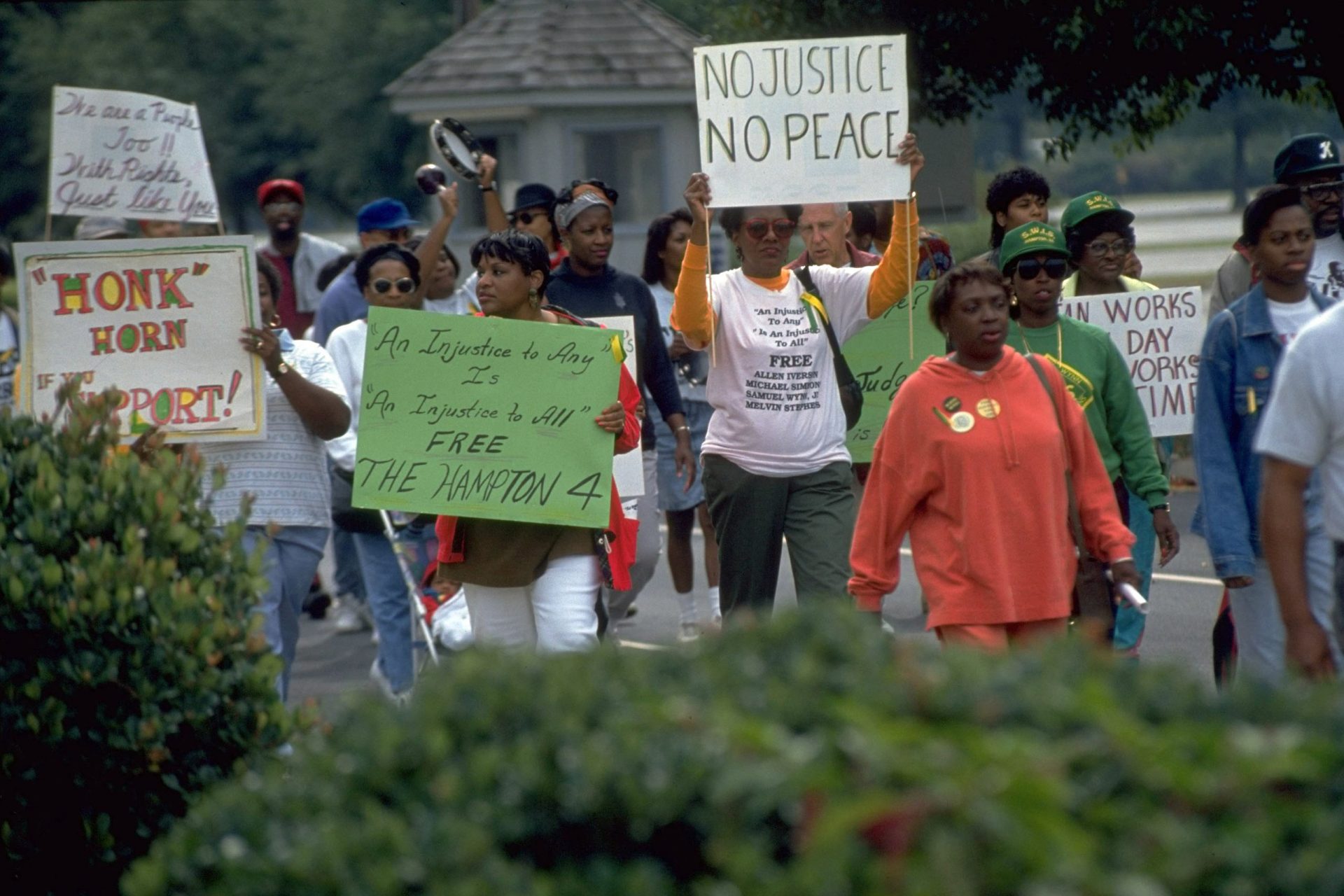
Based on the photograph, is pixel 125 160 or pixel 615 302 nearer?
pixel 125 160

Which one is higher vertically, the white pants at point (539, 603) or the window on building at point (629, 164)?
the window on building at point (629, 164)

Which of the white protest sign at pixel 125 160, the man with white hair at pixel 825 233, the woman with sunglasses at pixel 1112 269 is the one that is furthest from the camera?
the man with white hair at pixel 825 233

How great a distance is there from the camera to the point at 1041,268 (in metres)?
6.21

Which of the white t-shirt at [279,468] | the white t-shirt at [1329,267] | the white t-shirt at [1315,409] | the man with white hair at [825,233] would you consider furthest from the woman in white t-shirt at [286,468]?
the white t-shirt at [1329,267]

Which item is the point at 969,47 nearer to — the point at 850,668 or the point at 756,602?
the point at 756,602

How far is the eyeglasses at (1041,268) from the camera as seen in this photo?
20.4 ft

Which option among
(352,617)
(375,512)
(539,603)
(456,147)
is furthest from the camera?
(352,617)

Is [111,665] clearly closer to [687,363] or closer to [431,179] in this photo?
[687,363]

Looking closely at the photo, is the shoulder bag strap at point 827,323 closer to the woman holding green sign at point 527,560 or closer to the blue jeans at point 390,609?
the woman holding green sign at point 527,560

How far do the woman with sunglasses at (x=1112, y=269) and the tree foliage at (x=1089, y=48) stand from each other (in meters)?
3.86

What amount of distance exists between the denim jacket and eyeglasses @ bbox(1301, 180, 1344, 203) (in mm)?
2251

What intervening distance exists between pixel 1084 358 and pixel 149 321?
305 cm

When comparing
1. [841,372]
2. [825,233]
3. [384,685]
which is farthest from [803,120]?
[384,685]

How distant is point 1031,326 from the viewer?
20.5 feet
